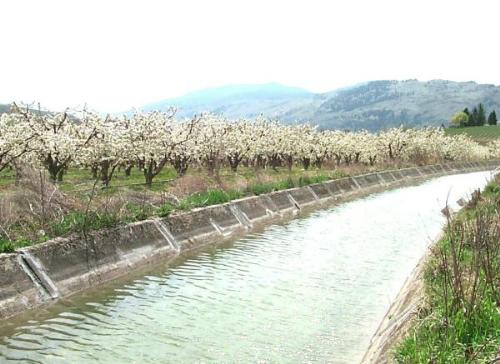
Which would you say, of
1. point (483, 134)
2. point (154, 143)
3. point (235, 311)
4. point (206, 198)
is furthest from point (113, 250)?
point (483, 134)

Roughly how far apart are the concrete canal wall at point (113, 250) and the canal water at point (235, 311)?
52 cm

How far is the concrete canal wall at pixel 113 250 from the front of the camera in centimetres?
1220

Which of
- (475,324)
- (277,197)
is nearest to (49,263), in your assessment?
(475,324)

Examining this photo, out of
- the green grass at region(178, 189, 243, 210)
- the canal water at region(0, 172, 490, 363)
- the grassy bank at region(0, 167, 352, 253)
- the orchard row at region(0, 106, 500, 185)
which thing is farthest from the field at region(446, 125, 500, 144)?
the canal water at region(0, 172, 490, 363)

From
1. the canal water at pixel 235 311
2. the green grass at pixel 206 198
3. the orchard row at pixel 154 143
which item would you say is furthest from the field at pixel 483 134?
the canal water at pixel 235 311

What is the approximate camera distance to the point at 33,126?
76.3 feet

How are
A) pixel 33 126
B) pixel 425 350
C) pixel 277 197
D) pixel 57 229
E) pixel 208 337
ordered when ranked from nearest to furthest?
1. pixel 425 350
2. pixel 208 337
3. pixel 57 229
4. pixel 33 126
5. pixel 277 197

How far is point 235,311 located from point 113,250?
194 inches

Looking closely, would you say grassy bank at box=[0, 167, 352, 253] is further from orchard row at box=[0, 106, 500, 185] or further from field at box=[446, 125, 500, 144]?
field at box=[446, 125, 500, 144]

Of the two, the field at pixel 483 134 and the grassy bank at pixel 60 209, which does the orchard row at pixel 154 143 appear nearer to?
the grassy bank at pixel 60 209

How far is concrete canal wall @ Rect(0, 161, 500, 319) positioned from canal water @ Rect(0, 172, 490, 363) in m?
0.52

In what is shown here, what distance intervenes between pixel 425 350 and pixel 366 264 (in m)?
10.8

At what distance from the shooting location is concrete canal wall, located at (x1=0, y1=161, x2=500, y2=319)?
40.0ft

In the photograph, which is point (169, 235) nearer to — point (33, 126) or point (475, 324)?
point (33, 126)
